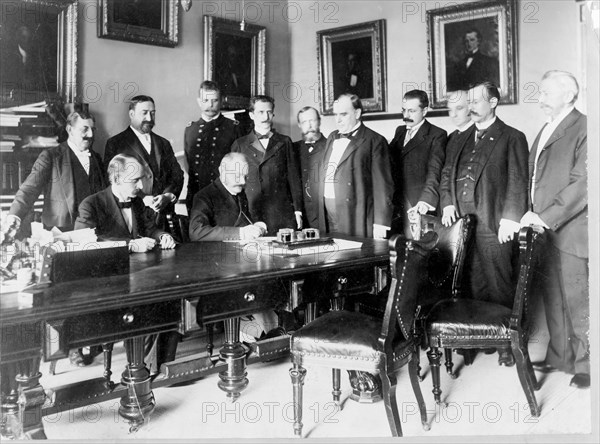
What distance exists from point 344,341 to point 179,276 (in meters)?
0.73

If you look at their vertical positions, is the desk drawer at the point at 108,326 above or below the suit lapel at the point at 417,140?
below

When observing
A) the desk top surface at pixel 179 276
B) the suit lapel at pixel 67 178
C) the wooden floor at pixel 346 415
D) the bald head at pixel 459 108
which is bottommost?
the wooden floor at pixel 346 415

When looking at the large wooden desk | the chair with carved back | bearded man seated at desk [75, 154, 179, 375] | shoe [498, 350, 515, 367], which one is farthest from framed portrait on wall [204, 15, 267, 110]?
shoe [498, 350, 515, 367]

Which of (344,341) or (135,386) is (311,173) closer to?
(344,341)

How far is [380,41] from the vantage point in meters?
3.27

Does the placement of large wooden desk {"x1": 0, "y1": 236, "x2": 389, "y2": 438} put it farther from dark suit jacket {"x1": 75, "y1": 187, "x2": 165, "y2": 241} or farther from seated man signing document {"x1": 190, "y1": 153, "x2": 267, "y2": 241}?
seated man signing document {"x1": 190, "y1": 153, "x2": 267, "y2": 241}

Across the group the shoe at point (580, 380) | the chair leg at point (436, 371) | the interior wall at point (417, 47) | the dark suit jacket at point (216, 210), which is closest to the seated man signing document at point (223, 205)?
the dark suit jacket at point (216, 210)

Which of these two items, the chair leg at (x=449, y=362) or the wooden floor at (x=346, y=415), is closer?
the wooden floor at (x=346, y=415)

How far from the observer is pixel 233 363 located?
2572 millimetres

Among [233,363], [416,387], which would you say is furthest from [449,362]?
[233,363]

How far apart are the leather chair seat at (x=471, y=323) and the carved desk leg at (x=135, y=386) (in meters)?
1.30

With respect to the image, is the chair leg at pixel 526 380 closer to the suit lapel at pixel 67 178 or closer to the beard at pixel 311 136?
the beard at pixel 311 136

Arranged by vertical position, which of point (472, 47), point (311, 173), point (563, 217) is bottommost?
point (563, 217)

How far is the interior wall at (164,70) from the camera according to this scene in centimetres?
288
